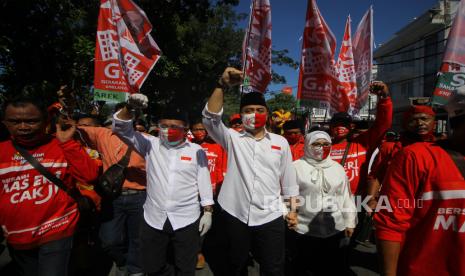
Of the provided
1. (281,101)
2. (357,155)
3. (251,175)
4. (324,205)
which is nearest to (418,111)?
(357,155)

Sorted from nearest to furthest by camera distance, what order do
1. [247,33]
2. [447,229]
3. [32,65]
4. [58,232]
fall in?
[447,229], [58,232], [247,33], [32,65]

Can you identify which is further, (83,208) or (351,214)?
(351,214)

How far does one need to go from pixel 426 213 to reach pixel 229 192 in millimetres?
1565

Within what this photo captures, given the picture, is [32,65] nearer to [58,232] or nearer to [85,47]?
[85,47]

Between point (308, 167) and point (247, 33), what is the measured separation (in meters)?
2.01

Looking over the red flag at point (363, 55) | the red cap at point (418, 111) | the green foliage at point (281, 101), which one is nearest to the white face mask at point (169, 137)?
the red cap at point (418, 111)

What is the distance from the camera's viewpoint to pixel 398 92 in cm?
3117

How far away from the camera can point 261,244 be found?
275cm

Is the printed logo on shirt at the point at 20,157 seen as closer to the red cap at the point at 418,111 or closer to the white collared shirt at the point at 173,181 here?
the white collared shirt at the point at 173,181

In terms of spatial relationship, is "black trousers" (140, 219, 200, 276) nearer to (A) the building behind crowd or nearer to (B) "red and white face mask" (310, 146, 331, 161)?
(B) "red and white face mask" (310, 146, 331, 161)

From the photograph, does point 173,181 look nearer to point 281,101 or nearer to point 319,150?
point 319,150

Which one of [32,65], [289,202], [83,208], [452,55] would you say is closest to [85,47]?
[32,65]

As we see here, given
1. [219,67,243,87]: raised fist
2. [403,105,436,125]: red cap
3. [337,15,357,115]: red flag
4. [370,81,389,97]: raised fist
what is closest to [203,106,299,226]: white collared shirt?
[219,67,243,87]: raised fist

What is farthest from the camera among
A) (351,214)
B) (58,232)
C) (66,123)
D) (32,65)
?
(32,65)
